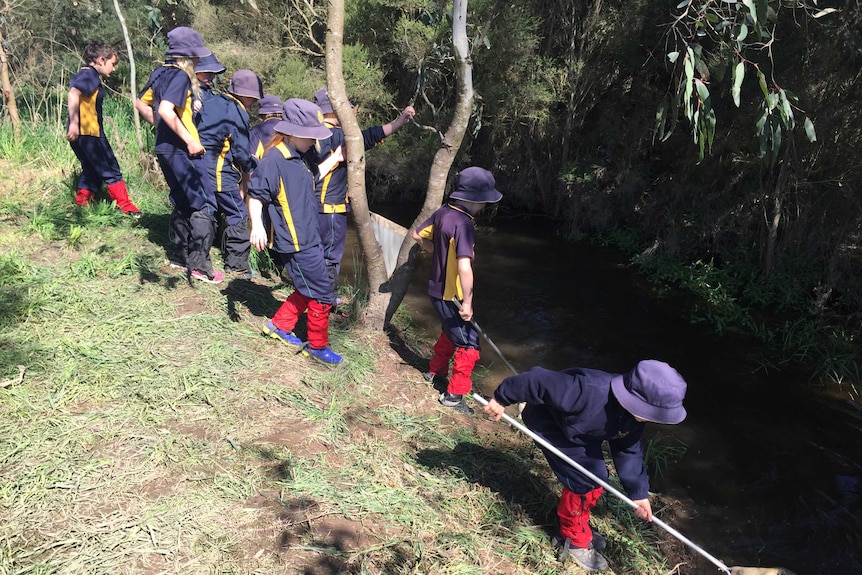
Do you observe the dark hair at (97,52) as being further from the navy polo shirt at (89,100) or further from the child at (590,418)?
the child at (590,418)

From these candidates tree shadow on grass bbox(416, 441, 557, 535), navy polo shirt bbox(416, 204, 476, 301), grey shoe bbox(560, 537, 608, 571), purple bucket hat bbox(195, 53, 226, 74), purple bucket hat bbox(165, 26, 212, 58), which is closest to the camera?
grey shoe bbox(560, 537, 608, 571)

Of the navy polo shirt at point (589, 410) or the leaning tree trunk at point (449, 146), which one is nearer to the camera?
the navy polo shirt at point (589, 410)

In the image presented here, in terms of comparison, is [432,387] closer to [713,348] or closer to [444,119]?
[713,348]

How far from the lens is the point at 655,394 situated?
101 inches

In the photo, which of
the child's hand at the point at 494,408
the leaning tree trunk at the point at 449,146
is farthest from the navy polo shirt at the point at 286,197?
the child's hand at the point at 494,408

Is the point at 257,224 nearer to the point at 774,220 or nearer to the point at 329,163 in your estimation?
the point at 329,163

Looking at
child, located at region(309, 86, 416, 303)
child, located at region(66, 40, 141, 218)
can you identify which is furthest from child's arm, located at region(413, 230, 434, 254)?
child, located at region(66, 40, 141, 218)

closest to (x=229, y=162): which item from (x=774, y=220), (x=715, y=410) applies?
(x=715, y=410)

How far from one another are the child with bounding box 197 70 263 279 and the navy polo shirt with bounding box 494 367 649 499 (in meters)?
3.32

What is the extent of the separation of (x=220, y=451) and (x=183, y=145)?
2619 mm

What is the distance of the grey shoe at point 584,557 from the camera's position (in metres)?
3.14

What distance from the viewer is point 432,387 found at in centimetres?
461

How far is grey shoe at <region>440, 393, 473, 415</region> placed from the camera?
4375 mm

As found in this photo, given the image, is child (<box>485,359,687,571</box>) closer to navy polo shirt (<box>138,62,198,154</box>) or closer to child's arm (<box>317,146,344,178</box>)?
child's arm (<box>317,146,344,178</box>)
